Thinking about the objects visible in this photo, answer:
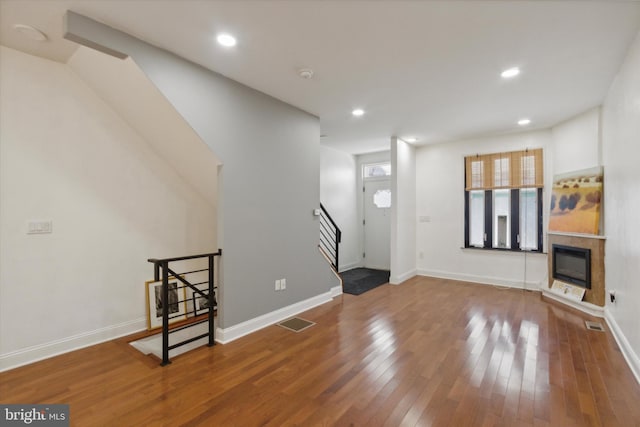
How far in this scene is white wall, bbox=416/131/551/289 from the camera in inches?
200

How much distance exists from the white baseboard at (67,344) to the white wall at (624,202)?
15.5 feet

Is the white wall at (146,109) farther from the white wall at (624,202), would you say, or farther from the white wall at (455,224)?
the white wall at (455,224)

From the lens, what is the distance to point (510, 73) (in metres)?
2.96

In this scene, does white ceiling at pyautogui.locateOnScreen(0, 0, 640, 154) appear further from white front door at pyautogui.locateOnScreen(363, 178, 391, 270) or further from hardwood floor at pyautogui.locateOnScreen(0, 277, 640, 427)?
white front door at pyautogui.locateOnScreen(363, 178, 391, 270)

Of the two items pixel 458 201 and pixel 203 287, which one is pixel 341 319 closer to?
pixel 203 287

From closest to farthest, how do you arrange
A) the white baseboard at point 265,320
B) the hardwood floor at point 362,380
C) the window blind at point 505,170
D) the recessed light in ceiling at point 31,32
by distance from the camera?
the hardwood floor at point 362,380, the recessed light in ceiling at point 31,32, the white baseboard at point 265,320, the window blind at point 505,170

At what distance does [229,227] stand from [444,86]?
2.85 m

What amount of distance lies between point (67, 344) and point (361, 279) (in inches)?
177

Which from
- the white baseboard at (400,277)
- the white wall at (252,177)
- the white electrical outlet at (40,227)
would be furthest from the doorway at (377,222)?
the white electrical outlet at (40,227)

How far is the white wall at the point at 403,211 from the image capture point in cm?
548

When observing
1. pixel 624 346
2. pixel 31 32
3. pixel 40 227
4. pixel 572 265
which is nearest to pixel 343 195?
pixel 572 265

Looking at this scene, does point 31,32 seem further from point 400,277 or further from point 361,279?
point 400,277

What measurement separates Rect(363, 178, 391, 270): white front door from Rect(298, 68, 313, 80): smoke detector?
422 cm

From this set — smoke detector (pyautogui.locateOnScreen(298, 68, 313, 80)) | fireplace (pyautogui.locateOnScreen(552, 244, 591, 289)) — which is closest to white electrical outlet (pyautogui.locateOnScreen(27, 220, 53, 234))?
smoke detector (pyautogui.locateOnScreen(298, 68, 313, 80))
